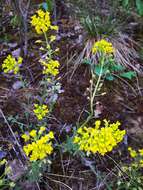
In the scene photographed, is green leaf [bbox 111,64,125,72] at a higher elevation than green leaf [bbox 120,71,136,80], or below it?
higher

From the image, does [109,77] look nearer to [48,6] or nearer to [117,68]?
[117,68]

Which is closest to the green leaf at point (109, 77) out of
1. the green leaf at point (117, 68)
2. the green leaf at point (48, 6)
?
the green leaf at point (117, 68)

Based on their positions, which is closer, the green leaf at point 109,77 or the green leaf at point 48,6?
the green leaf at point 109,77

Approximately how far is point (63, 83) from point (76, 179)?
2.45 ft

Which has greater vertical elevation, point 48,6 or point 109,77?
point 48,6

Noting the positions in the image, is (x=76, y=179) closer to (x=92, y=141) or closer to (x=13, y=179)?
(x=13, y=179)

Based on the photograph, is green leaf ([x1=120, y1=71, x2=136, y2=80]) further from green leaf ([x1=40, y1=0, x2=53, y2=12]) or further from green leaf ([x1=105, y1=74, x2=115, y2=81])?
green leaf ([x1=40, y1=0, x2=53, y2=12])

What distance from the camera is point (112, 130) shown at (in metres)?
1.55

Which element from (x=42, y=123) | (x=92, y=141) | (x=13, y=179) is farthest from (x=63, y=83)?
(x=92, y=141)

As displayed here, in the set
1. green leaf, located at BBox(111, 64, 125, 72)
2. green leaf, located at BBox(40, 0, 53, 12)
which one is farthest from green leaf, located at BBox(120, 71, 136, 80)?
green leaf, located at BBox(40, 0, 53, 12)

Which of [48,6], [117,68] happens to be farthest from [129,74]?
[48,6]

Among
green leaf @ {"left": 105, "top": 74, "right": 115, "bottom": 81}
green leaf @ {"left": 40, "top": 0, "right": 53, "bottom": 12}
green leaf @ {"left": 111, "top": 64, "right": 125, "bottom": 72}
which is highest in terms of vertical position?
green leaf @ {"left": 40, "top": 0, "right": 53, "bottom": 12}

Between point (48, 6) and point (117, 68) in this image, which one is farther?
point (48, 6)

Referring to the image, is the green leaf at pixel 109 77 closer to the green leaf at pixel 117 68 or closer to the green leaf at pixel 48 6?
the green leaf at pixel 117 68
